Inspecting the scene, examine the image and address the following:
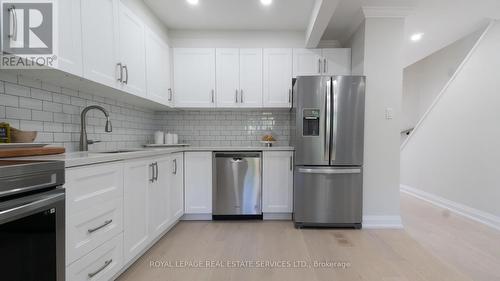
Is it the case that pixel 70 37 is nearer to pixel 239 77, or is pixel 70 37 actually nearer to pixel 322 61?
pixel 239 77

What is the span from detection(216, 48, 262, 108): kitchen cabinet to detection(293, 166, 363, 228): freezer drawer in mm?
1205

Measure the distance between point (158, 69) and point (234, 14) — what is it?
1.11 metres

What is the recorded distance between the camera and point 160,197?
7.24 feet

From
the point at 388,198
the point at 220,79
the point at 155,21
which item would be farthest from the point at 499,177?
the point at 155,21

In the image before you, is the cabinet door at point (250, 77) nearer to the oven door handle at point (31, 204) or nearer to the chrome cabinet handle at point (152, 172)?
the chrome cabinet handle at point (152, 172)

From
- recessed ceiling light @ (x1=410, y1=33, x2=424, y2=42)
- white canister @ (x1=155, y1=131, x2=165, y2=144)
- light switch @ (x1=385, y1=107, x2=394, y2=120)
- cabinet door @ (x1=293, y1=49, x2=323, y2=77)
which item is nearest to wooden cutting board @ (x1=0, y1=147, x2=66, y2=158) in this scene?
white canister @ (x1=155, y1=131, x2=165, y2=144)

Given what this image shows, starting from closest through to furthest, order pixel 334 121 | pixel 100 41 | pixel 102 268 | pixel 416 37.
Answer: pixel 102 268 → pixel 100 41 → pixel 334 121 → pixel 416 37

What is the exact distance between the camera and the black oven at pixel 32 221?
807 mm

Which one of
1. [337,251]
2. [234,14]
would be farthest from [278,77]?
[337,251]

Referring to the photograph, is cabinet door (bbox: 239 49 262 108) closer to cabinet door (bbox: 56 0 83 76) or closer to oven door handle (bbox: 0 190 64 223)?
cabinet door (bbox: 56 0 83 76)

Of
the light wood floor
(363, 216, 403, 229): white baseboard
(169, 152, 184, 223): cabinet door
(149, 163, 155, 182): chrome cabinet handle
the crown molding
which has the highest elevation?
the crown molding

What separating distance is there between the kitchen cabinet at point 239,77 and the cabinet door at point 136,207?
1501 mm

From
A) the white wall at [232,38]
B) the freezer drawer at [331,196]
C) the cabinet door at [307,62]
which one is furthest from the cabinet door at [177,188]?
the cabinet door at [307,62]

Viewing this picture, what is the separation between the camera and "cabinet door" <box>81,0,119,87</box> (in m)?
1.60
